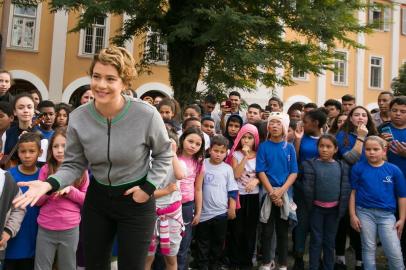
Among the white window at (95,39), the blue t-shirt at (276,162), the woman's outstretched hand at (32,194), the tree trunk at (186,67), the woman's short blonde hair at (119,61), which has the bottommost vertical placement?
the woman's outstretched hand at (32,194)

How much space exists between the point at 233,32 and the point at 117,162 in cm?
861

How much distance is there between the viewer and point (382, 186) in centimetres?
486

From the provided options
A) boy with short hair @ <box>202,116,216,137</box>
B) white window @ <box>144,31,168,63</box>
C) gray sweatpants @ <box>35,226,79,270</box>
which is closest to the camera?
gray sweatpants @ <box>35,226,79,270</box>

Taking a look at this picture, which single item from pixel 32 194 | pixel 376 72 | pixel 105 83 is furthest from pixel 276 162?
pixel 376 72

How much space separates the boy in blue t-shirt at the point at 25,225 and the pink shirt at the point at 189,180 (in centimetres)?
150

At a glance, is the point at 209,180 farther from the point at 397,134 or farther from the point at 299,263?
the point at 397,134

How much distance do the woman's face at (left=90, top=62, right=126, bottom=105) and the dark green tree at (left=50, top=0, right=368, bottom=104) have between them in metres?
8.11

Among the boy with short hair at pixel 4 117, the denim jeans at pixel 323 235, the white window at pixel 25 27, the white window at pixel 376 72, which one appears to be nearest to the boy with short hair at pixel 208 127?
the denim jeans at pixel 323 235

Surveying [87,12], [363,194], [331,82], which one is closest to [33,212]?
[363,194]

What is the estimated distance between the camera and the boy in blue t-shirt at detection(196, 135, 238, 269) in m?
5.02

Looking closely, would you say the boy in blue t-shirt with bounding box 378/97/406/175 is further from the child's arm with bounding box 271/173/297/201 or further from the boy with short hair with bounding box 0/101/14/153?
the boy with short hair with bounding box 0/101/14/153

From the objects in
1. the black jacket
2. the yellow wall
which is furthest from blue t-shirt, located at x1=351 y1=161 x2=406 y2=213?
the yellow wall

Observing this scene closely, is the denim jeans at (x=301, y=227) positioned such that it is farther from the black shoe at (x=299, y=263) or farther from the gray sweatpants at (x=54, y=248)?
the gray sweatpants at (x=54, y=248)

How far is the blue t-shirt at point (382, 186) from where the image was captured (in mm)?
4832
